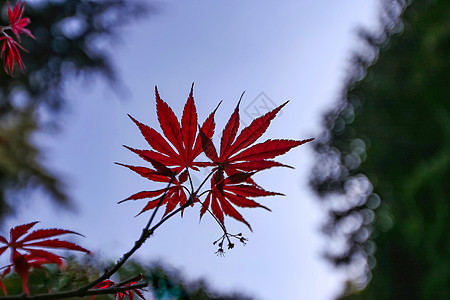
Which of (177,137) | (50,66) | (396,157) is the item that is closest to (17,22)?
(177,137)

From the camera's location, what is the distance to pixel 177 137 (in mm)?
452

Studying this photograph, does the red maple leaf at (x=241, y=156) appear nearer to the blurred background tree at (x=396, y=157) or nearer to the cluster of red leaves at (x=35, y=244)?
the cluster of red leaves at (x=35, y=244)

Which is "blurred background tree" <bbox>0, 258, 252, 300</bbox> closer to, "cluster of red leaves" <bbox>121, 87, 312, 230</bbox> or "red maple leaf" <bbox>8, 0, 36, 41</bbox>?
"cluster of red leaves" <bbox>121, 87, 312, 230</bbox>

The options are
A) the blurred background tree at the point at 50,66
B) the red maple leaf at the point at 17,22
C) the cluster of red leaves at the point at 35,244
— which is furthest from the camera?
the blurred background tree at the point at 50,66

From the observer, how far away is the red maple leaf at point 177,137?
1.45 feet

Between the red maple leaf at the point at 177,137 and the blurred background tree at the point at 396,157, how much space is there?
4.75m

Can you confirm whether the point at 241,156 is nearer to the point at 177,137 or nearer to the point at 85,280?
the point at 177,137

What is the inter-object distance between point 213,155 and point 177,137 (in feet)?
0.19

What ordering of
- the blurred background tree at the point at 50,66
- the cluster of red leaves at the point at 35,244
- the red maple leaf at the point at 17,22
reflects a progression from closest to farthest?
the cluster of red leaves at the point at 35,244 < the red maple leaf at the point at 17,22 < the blurred background tree at the point at 50,66

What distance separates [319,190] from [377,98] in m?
1.87

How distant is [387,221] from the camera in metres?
5.44

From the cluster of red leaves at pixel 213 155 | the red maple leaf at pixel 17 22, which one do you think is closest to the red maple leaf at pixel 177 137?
the cluster of red leaves at pixel 213 155

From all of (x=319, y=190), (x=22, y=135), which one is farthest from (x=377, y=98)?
(x=22, y=135)

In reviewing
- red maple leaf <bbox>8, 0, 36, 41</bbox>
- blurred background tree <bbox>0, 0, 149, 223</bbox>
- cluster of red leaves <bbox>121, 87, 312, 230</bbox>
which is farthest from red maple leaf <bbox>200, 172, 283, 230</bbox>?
blurred background tree <bbox>0, 0, 149, 223</bbox>
